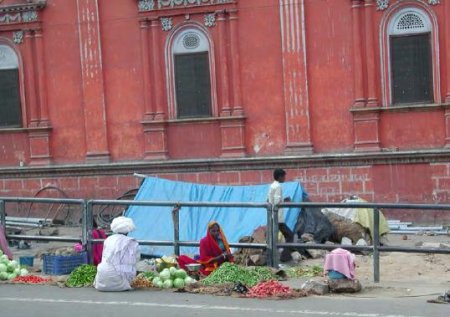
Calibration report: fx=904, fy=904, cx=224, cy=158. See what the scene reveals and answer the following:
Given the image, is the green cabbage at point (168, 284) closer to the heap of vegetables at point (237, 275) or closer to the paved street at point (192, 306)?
the paved street at point (192, 306)

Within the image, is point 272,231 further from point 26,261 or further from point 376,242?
point 26,261

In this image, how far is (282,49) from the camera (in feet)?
67.2

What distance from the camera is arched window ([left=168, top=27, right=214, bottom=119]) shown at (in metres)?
21.3

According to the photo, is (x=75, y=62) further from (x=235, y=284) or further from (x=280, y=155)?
(x=235, y=284)

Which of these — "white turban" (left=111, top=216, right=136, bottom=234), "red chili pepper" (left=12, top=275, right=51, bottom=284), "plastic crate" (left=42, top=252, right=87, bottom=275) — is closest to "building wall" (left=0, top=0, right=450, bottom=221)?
"plastic crate" (left=42, top=252, right=87, bottom=275)

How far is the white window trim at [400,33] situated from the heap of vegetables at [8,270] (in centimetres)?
950

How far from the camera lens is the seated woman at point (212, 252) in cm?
1292

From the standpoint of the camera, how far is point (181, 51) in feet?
70.6

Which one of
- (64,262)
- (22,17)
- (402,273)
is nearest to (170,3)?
(22,17)

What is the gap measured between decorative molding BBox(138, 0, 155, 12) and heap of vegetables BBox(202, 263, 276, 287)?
34.5 feet

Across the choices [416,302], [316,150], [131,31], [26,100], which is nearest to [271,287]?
[416,302]

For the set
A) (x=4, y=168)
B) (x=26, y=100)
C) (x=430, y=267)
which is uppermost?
(x=26, y=100)

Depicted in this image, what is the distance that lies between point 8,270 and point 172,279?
111 inches

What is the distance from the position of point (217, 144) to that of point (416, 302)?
35.7 feet
